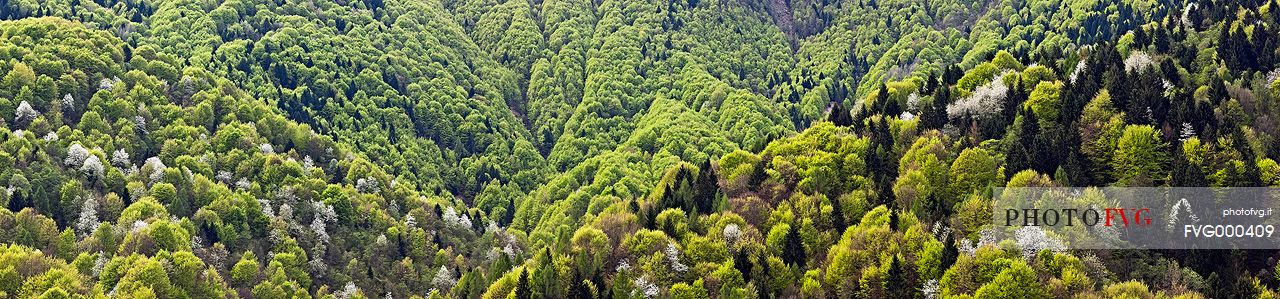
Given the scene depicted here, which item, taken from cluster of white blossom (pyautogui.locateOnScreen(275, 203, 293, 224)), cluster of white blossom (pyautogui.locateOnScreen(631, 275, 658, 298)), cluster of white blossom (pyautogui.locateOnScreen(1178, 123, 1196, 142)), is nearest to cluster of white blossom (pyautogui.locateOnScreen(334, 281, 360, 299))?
cluster of white blossom (pyautogui.locateOnScreen(275, 203, 293, 224))

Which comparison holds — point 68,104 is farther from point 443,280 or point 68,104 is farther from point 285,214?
point 443,280

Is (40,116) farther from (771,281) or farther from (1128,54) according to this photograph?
(1128,54)

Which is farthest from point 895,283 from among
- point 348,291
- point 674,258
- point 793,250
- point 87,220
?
point 87,220

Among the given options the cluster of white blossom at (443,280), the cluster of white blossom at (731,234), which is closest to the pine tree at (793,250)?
the cluster of white blossom at (731,234)

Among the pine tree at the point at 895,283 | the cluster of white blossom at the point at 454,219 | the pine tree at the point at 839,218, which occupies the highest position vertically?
the pine tree at the point at 895,283

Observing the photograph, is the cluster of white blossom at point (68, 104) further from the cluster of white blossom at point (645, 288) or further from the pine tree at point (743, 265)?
the pine tree at point (743, 265)

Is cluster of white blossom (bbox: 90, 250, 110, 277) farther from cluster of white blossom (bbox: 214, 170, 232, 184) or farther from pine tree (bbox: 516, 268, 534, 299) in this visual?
pine tree (bbox: 516, 268, 534, 299)

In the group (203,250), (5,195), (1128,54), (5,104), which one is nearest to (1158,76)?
(1128,54)
